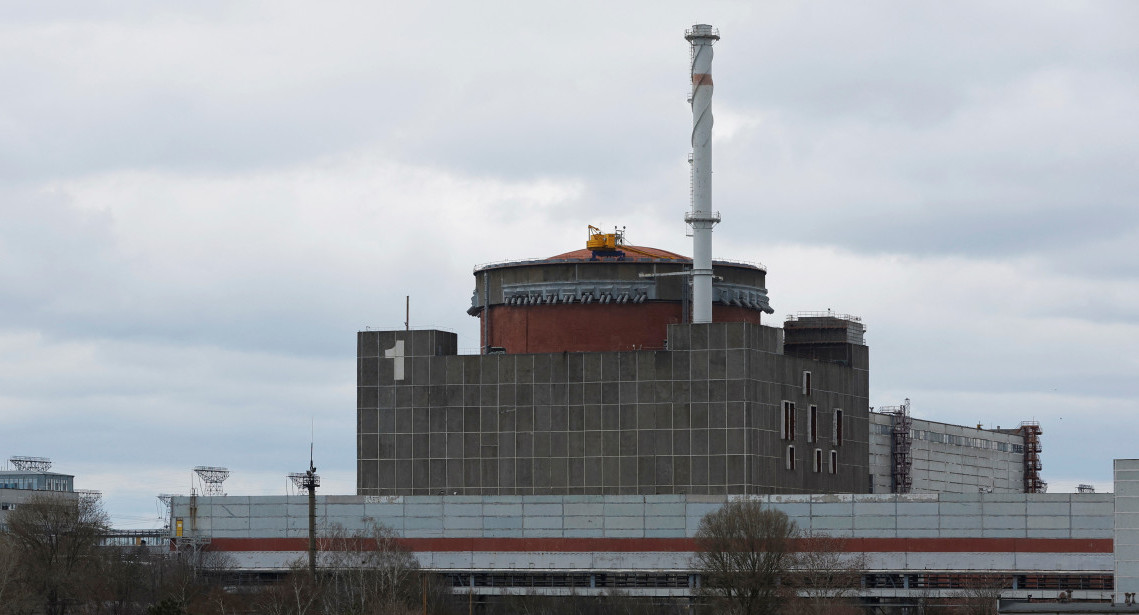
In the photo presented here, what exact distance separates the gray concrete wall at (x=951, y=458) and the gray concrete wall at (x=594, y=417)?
22.2m

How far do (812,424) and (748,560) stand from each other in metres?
28.0

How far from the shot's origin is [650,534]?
375 feet

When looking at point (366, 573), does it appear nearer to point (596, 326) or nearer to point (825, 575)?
point (596, 326)

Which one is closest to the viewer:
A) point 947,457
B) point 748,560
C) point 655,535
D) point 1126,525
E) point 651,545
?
point 1126,525

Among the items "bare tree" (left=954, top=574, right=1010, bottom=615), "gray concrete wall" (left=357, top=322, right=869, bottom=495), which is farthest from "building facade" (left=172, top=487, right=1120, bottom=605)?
"gray concrete wall" (left=357, top=322, right=869, bottom=495)

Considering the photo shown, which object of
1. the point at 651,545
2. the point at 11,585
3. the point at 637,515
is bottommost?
the point at 11,585

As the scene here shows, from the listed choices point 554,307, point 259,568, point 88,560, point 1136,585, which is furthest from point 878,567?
point 88,560

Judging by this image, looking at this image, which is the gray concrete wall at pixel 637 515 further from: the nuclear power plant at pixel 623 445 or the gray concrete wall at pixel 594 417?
the gray concrete wall at pixel 594 417

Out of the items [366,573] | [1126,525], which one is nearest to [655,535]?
[366,573]

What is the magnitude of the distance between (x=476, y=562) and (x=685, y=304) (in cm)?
2297

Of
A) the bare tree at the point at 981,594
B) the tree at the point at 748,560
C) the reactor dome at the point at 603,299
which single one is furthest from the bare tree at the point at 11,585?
the bare tree at the point at 981,594

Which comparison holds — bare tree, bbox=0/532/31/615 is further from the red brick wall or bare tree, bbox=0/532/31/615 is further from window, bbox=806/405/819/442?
window, bbox=806/405/819/442

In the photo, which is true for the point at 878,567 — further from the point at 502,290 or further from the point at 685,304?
the point at 502,290

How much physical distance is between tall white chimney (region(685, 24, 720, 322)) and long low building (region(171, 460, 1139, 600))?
14415 millimetres
